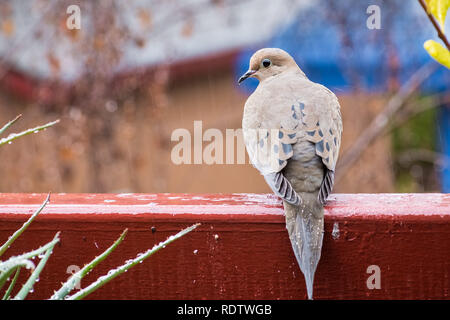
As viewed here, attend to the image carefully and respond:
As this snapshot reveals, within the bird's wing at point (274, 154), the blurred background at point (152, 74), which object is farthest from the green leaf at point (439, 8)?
the blurred background at point (152, 74)

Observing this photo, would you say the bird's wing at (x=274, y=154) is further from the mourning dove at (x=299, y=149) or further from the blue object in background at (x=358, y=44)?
the blue object in background at (x=358, y=44)

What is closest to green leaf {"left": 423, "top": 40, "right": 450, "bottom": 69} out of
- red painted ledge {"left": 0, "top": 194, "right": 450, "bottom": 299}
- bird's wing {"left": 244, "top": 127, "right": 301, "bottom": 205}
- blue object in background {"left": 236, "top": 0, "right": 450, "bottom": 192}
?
red painted ledge {"left": 0, "top": 194, "right": 450, "bottom": 299}

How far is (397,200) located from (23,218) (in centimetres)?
104

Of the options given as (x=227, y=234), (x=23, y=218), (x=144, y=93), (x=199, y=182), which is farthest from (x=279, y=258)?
(x=199, y=182)

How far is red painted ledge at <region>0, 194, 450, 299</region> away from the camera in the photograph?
1848mm

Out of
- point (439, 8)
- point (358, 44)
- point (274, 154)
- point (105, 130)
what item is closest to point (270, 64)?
point (274, 154)

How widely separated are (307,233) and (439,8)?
0.68 meters

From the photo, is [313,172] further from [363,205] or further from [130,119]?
[130,119]

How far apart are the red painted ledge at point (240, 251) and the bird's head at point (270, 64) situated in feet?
4.67

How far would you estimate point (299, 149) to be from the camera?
226 cm

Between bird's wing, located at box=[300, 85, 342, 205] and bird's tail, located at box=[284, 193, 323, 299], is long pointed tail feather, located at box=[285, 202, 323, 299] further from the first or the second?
bird's wing, located at box=[300, 85, 342, 205]

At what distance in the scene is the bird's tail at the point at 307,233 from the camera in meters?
1.80

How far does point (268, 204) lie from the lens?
2.01 m

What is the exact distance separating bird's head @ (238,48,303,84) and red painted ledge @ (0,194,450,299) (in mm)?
1425
